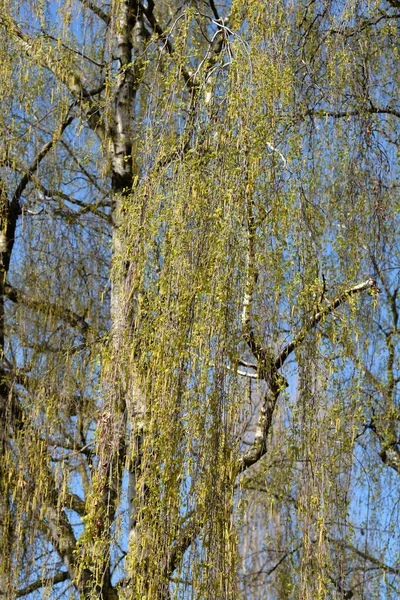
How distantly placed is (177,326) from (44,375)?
5.24ft

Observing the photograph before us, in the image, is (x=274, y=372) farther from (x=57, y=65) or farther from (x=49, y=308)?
(x=57, y=65)

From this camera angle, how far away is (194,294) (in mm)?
3758

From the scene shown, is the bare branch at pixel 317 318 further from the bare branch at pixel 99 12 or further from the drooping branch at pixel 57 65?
the bare branch at pixel 99 12

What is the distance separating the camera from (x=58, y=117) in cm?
581

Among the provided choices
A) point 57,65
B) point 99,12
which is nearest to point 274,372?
point 57,65

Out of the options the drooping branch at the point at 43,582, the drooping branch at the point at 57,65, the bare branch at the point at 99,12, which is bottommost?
the drooping branch at the point at 43,582

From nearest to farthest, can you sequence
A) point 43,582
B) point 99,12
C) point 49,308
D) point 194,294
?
1. point 194,294
2. point 43,582
3. point 49,308
4. point 99,12

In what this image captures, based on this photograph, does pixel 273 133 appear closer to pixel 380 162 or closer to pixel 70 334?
pixel 380 162

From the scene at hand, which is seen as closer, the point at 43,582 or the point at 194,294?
the point at 194,294

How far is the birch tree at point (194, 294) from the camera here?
3637 mm

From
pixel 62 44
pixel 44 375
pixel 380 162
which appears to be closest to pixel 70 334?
pixel 44 375

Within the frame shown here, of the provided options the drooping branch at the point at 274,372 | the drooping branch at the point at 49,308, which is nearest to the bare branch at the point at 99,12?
the drooping branch at the point at 49,308

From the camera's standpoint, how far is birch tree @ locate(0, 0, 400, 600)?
11.9ft

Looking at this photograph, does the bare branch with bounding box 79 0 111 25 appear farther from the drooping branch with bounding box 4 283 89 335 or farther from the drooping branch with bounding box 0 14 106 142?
the drooping branch with bounding box 4 283 89 335
